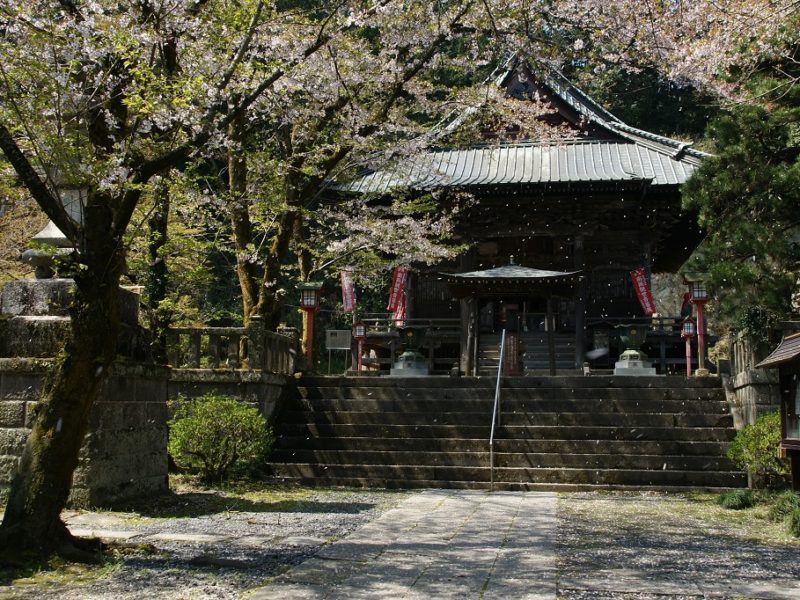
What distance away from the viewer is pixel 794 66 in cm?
1452

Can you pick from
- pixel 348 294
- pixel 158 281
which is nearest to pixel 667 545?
pixel 158 281

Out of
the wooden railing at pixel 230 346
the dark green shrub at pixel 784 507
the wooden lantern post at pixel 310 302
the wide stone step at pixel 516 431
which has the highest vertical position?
the wooden lantern post at pixel 310 302

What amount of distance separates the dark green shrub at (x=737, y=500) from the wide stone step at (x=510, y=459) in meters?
1.71

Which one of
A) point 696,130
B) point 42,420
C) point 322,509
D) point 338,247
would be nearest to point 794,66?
point 338,247

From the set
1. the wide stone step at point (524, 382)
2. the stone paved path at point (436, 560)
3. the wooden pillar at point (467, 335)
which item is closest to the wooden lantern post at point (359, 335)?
the wooden pillar at point (467, 335)

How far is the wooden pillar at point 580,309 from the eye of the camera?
20.1 m

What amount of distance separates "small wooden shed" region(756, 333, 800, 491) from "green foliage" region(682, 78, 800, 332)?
5.28 meters

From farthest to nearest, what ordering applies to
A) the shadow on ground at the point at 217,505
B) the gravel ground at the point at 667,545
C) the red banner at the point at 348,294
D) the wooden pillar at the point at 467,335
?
the red banner at the point at 348,294, the wooden pillar at the point at 467,335, the shadow on ground at the point at 217,505, the gravel ground at the point at 667,545

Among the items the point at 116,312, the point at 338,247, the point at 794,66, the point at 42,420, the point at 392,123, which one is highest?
the point at 794,66

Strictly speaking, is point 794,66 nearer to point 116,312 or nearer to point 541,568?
point 541,568

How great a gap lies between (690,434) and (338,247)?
27.2 ft

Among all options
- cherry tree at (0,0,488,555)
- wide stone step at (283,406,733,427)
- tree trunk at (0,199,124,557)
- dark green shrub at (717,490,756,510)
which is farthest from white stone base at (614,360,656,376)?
tree trunk at (0,199,124,557)

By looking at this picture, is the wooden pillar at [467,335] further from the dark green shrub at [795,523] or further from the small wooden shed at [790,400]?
the dark green shrub at [795,523]

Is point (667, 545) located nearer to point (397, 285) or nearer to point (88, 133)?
point (88, 133)
